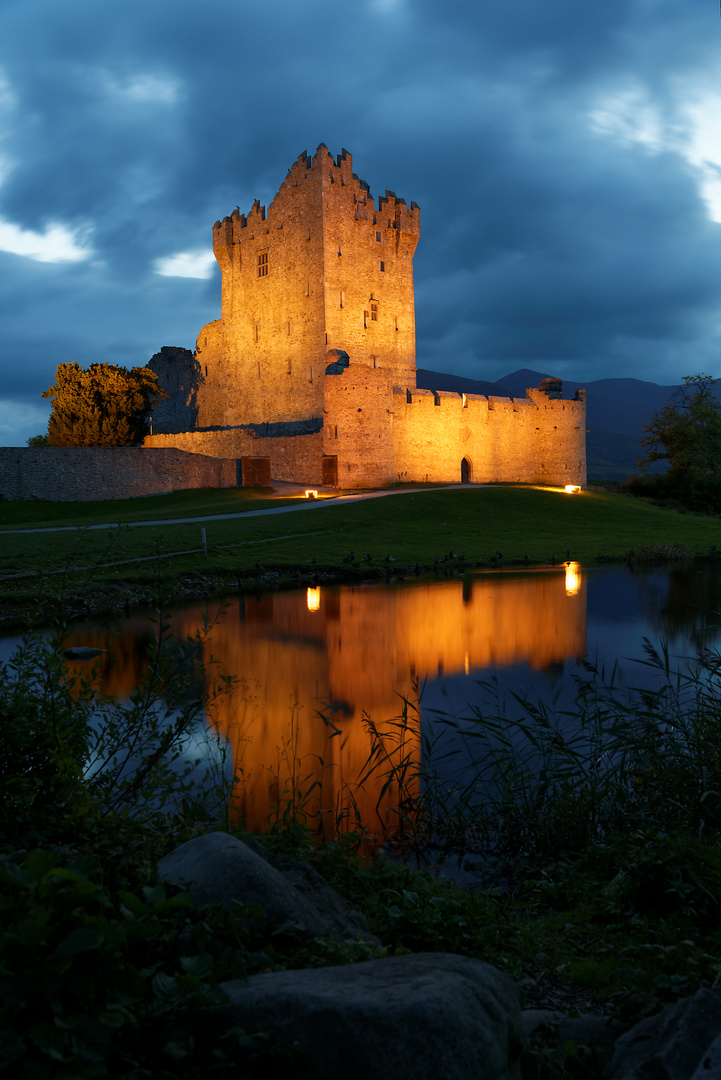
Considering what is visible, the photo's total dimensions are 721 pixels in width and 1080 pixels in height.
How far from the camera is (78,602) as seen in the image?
15.6 metres

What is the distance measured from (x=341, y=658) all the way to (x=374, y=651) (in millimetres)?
697

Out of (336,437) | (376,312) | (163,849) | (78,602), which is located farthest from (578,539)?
(163,849)

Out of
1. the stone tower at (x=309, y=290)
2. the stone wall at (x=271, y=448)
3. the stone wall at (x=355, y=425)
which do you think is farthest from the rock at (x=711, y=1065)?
the stone tower at (x=309, y=290)

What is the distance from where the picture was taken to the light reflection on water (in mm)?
6875

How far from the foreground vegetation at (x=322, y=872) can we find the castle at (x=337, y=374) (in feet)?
118

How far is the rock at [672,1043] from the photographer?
2.43m

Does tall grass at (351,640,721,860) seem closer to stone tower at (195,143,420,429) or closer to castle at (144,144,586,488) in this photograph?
castle at (144,144,586,488)

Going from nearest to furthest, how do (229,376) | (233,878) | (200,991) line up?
1. (200,991)
2. (233,878)
3. (229,376)

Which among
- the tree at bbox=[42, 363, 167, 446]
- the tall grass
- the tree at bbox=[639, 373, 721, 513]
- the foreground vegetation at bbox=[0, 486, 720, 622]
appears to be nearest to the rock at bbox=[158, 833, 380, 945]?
the tall grass

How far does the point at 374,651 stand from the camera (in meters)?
12.3

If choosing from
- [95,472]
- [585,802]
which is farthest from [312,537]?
[585,802]

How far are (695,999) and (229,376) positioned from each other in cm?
5341

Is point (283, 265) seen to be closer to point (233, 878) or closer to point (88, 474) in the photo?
point (88, 474)

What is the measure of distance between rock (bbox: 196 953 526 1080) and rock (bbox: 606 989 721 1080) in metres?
0.42
